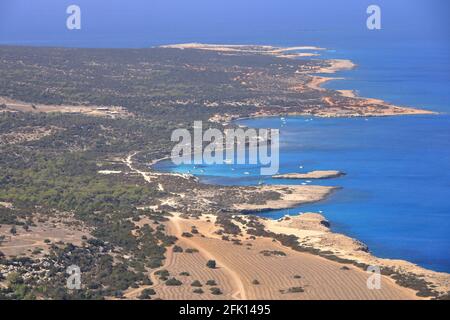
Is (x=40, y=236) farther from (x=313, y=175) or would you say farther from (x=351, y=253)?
(x=313, y=175)

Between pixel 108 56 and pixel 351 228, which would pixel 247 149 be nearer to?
pixel 351 228

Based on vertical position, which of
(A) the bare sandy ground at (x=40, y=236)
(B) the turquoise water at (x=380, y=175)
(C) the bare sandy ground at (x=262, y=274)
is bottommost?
(B) the turquoise water at (x=380, y=175)

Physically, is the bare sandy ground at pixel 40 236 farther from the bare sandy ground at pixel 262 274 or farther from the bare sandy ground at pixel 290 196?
the bare sandy ground at pixel 290 196

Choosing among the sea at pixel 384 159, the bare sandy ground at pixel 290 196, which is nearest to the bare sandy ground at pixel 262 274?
the sea at pixel 384 159

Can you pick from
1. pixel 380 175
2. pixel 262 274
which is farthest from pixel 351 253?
pixel 380 175

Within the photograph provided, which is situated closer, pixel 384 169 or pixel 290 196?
pixel 290 196

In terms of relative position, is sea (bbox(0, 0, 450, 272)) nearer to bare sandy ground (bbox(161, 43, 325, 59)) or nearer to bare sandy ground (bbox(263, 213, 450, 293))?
bare sandy ground (bbox(263, 213, 450, 293))

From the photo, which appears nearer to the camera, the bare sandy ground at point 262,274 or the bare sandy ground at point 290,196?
the bare sandy ground at point 262,274

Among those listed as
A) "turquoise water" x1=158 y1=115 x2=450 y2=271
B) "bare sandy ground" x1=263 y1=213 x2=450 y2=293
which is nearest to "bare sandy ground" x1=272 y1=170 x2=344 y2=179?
"turquoise water" x1=158 y1=115 x2=450 y2=271

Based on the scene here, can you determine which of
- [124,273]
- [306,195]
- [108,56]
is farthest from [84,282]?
[108,56]
